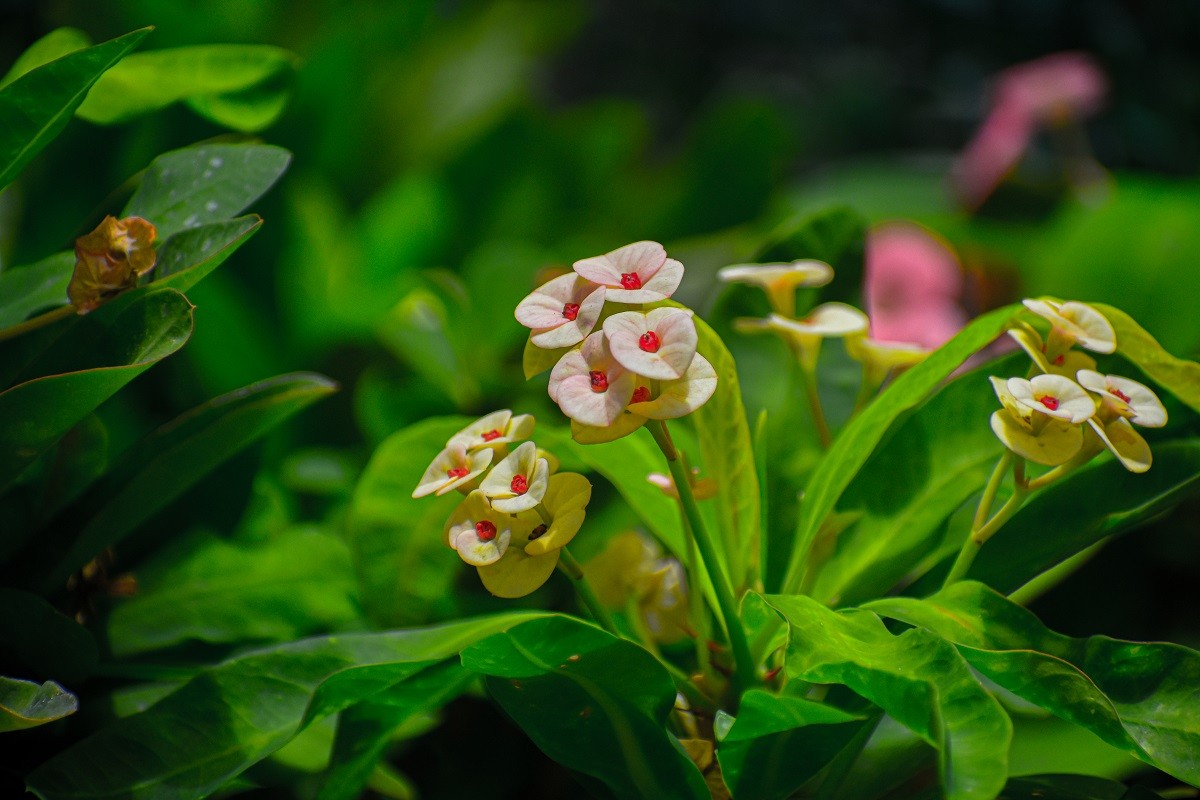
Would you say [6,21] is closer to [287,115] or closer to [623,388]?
[287,115]

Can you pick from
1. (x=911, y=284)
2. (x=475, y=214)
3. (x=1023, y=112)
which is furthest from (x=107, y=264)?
(x=1023, y=112)

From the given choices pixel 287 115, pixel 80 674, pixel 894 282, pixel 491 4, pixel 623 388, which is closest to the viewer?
pixel 623 388

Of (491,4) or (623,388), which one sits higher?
(623,388)

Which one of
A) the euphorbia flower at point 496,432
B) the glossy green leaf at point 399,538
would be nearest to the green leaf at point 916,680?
the euphorbia flower at point 496,432

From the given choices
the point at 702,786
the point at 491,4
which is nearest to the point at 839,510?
the point at 702,786

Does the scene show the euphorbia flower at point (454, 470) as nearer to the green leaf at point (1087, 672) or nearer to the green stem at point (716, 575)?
the green stem at point (716, 575)

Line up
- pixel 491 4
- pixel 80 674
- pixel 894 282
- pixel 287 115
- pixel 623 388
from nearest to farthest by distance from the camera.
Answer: pixel 623 388, pixel 80 674, pixel 287 115, pixel 894 282, pixel 491 4

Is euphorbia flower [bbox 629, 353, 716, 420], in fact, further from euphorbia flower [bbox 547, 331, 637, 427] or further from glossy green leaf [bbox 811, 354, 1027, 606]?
glossy green leaf [bbox 811, 354, 1027, 606]
